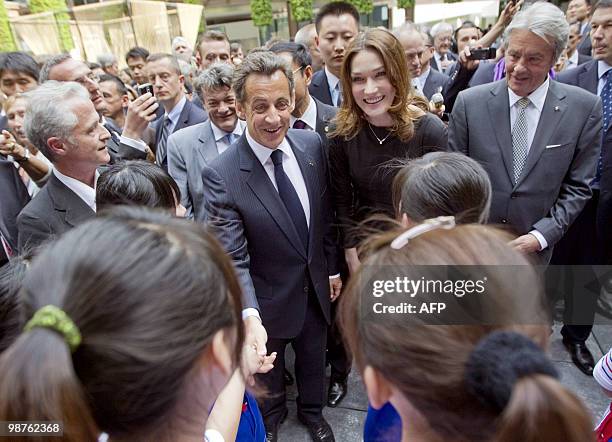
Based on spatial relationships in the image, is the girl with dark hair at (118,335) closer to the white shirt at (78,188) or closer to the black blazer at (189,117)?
the white shirt at (78,188)

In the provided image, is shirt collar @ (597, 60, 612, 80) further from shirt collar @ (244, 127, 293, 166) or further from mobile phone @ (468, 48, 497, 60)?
shirt collar @ (244, 127, 293, 166)

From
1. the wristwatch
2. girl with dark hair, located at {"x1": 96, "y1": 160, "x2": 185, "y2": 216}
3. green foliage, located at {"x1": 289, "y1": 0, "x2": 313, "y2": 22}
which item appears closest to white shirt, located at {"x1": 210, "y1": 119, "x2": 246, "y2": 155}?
the wristwatch

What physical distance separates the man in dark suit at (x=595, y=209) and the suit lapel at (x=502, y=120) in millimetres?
928

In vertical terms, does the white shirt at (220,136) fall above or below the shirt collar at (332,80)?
below

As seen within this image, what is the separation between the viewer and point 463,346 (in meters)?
0.75

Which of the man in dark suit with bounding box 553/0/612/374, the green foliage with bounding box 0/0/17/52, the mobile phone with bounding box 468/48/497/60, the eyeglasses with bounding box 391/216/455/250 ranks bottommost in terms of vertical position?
the man in dark suit with bounding box 553/0/612/374

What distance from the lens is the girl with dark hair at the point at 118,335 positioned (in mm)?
653

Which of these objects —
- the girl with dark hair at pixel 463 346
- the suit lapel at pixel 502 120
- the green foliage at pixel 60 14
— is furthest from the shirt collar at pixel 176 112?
the green foliage at pixel 60 14

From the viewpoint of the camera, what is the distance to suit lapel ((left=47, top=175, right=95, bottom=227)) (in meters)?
1.89

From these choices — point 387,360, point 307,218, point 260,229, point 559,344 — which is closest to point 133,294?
point 387,360

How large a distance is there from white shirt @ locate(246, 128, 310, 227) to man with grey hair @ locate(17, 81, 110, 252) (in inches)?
32.2

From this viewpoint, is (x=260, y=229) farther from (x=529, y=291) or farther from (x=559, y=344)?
(x=559, y=344)

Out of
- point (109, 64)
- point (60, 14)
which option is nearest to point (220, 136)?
point (109, 64)

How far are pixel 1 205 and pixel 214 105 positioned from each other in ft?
4.99
